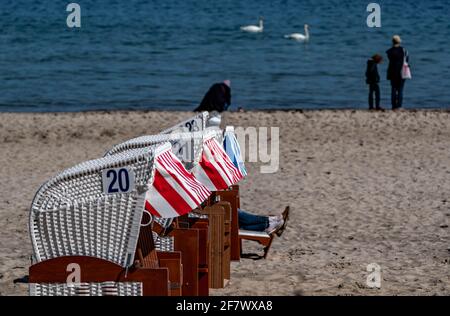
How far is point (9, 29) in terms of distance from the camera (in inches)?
1928

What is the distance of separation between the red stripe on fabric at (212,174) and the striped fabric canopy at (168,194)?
162 cm

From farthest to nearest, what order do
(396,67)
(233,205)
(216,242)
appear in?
(396,67), (233,205), (216,242)

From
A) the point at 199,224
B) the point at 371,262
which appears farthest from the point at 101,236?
the point at 371,262

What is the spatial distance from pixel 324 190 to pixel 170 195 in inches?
292

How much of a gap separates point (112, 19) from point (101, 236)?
48.2m

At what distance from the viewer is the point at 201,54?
1567 inches

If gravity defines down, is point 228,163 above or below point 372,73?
above

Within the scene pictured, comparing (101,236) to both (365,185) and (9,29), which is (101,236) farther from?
(9,29)

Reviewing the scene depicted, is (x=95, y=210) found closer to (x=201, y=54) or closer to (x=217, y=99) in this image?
(x=217, y=99)

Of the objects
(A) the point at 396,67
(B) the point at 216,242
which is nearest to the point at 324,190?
(B) the point at 216,242

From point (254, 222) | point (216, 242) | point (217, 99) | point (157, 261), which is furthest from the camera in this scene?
point (217, 99)

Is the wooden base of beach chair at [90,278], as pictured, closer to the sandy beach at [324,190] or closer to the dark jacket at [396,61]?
the sandy beach at [324,190]

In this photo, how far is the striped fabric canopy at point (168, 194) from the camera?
289 inches

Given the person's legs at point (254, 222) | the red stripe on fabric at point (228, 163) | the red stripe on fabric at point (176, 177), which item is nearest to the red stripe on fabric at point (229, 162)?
the red stripe on fabric at point (228, 163)
